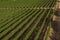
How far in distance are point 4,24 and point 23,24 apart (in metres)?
1.46

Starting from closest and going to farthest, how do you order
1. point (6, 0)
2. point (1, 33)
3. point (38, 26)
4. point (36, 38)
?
point (36, 38), point (1, 33), point (38, 26), point (6, 0)

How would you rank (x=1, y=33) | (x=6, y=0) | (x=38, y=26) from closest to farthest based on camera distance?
1. (x=1, y=33)
2. (x=38, y=26)
3. (x=6, y=0)

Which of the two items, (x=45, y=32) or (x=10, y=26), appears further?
(x=10, y=26)

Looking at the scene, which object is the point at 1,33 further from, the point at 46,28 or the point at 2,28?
the point at 46,28

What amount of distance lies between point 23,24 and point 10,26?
1.16 meters

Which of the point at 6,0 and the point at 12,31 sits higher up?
the point at 12,31

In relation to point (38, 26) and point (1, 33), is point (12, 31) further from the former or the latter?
point (38, 26)

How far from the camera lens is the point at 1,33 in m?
11.0

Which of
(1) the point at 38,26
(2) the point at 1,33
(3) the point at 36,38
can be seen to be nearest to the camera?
(3) the point at 36,38

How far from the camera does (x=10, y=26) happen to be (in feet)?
41.0

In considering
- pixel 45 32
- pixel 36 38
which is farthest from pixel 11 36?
pixel 45 32

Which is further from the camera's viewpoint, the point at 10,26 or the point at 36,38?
the point at 10,26

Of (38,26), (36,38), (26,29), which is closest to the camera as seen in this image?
(36,38)

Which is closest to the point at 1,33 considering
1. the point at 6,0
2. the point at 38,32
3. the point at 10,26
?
the point at 10,26
